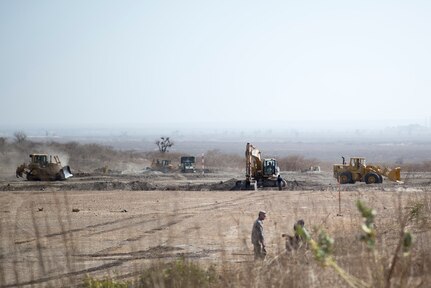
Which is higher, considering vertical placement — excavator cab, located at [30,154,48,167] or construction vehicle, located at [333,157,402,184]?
excavator cab, located at [30,154,48,167]

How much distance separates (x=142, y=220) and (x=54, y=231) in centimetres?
410

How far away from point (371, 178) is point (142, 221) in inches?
810

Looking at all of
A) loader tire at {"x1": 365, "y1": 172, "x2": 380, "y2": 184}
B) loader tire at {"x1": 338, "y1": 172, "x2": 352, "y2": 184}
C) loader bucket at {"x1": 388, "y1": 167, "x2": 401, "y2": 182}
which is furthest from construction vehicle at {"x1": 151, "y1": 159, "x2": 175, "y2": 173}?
loader bucket at {"x1": 388, "y1": 167, "x2": 401, "y2": 182}

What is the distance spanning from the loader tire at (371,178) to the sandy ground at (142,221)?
1985 millimetres

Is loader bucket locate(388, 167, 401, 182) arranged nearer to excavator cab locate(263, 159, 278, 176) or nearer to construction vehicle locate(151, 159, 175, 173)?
excavator cab locate(263, 159, 278, 176)

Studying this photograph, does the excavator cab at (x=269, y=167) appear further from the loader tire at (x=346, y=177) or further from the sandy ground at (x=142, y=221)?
the loader tire at (x=346, y=177)

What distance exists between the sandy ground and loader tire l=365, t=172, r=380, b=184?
1.99 metres

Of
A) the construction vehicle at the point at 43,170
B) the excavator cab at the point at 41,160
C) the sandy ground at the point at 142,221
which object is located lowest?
the sandy ground at the point at 142,221

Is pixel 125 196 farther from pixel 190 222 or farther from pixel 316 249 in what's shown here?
pixel 316 249

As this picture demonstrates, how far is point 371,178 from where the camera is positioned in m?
42.3

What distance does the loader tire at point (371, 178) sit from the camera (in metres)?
42.1

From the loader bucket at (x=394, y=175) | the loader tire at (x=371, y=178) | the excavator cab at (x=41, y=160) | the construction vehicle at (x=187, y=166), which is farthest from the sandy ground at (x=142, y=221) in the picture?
the construction vehicle at (x=187, y=166)

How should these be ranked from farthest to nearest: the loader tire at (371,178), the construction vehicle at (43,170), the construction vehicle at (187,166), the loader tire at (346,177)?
the construction vehicle at (187,166) → the construction vehicle at (43,170) → the loader tire at (346,177) → the loader tire at (371,178)

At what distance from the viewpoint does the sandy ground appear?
1436 centimetres
